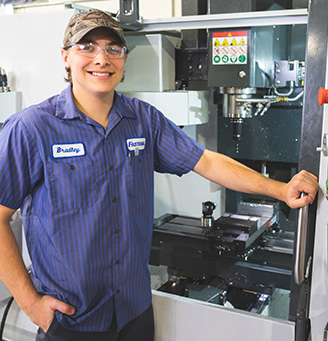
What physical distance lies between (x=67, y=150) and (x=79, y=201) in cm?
15

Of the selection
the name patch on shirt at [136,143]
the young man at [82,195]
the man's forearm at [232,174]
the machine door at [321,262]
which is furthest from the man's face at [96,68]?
the machine door at [321,262]

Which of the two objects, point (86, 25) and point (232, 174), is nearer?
point (86, 25)

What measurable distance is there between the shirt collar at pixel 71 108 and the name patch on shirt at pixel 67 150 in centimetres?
8

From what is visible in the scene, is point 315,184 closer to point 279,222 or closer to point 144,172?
point 144,172

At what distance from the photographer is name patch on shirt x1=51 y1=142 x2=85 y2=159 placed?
1.28m

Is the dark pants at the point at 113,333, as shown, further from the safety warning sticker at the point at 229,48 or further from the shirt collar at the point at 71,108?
the safety warning sticker at the point at 229,48

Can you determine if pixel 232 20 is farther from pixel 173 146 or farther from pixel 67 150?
pixel 67 150

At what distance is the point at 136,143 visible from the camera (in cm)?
140

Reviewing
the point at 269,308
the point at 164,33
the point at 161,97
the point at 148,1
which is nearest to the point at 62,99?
the point at 161,97

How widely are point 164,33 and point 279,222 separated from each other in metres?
1.05

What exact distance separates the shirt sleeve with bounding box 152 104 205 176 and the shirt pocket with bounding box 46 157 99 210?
0.90 feet

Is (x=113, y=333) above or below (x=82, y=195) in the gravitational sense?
below

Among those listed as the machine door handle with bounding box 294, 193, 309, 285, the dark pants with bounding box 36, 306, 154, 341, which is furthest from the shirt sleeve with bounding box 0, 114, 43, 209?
the machine door handle with bounding box 294, 193, 309, 285

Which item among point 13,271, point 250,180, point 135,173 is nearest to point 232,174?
point 250,180
